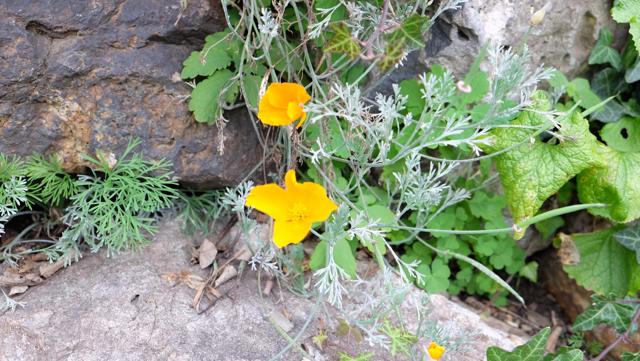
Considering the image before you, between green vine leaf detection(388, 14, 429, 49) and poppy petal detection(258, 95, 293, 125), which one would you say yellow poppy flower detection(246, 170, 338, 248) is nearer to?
poppy petal detection(258, 95, 293, 125)

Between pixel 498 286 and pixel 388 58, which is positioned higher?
pixel 388 58

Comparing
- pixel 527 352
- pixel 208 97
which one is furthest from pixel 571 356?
pixel 208 97

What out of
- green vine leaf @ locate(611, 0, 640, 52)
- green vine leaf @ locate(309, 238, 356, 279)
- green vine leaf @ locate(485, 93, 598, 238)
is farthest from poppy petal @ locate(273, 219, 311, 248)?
green vine leaf @ locate(611, 0, 640, 52)

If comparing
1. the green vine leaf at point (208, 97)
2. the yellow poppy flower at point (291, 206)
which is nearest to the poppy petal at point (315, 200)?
the yellow poppy flower at point (291, 206)

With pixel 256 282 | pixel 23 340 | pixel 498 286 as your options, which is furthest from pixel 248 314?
pixel 498 286

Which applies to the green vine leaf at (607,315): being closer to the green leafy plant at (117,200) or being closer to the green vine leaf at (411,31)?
the green vine leaf at (411,31)

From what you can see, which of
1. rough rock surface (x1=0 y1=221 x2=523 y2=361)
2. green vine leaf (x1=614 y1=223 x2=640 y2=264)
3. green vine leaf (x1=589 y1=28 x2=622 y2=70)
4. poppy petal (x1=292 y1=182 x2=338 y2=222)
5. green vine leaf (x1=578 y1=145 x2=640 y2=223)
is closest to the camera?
poppy petal (x1=292 y1=182 x2=338 y2=222)

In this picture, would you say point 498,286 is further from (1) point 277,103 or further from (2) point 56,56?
(2) point 56,56
